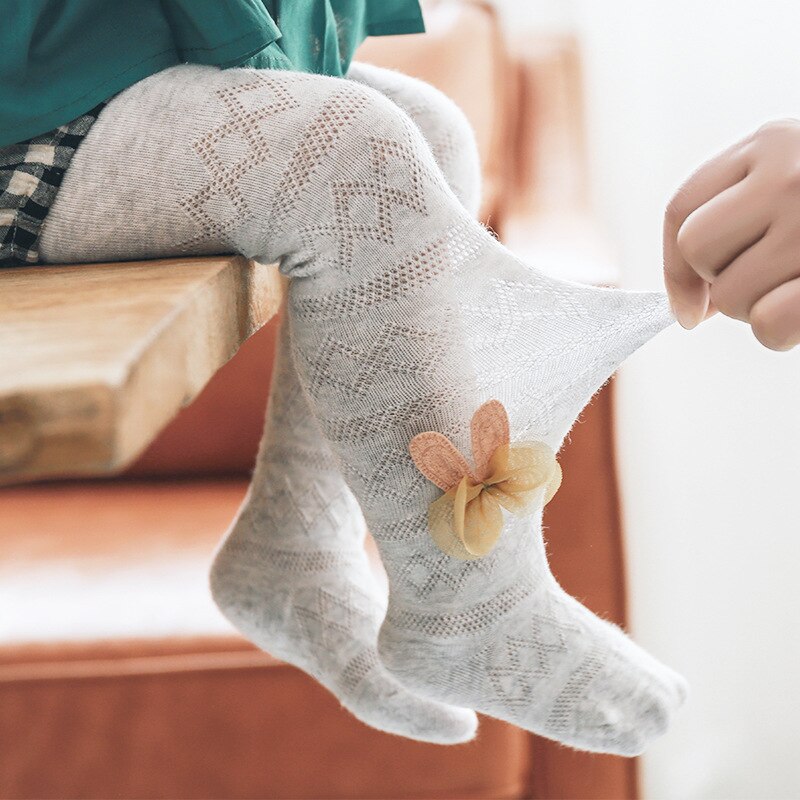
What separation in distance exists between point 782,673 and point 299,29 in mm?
950

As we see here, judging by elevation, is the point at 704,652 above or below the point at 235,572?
below

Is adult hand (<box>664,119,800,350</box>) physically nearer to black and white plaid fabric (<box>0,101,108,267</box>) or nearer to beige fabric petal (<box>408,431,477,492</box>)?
beige fabric petal (<box>408,431,477,492</box>)

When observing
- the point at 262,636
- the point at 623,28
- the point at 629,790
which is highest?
the point at 623,28

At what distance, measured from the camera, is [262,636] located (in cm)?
60

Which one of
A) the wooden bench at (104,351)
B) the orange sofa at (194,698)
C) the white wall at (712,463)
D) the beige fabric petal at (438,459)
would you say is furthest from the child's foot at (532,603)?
the white wall at (712,463)

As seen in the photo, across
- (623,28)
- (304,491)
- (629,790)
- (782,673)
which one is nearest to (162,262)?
(304,491)

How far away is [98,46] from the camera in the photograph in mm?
414

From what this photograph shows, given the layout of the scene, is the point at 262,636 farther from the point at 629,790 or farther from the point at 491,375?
the point at 629,790

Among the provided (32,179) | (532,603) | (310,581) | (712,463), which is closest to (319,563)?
(310,581)

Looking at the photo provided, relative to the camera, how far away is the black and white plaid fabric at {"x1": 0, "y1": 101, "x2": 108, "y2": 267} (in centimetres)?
41

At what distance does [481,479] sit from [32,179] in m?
0.23

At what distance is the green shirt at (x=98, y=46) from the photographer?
0.40 metres

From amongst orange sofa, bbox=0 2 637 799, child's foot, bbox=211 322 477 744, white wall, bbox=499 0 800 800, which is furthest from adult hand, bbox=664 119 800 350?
white wall, bbox=499 0 800 800

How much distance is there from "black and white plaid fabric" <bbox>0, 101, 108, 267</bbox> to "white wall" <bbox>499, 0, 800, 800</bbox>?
81 centimetres
